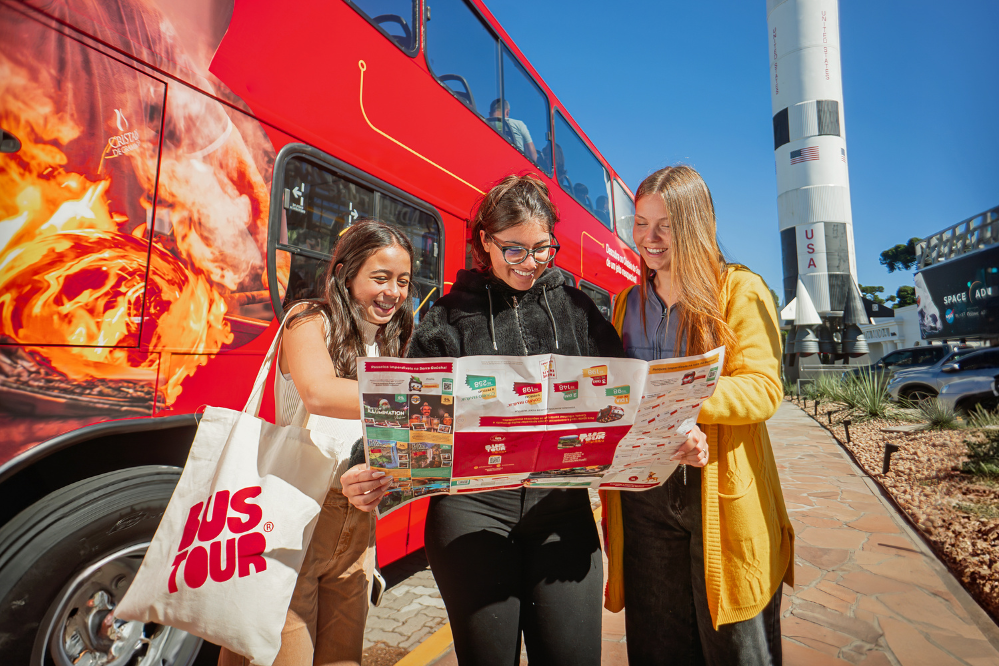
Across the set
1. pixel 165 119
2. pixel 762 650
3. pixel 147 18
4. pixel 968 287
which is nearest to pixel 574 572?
pixel 762 650

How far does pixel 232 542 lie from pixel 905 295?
76.5 metres

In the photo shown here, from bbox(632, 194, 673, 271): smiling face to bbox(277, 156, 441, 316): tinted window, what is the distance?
3.17ft

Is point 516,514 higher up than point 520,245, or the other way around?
point 520,245

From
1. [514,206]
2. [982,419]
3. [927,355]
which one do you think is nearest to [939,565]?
[514,206]

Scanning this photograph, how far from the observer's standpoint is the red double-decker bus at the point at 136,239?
4.97 feet

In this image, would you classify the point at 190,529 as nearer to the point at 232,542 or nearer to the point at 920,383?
the point at 232,542

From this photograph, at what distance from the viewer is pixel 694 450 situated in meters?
1.26

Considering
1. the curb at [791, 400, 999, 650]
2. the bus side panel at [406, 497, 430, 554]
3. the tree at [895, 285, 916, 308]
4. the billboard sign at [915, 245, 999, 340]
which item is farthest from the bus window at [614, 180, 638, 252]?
the tree at [895, 285, 916, 308]

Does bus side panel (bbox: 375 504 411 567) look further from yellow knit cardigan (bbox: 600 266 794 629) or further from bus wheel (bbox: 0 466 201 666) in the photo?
yellow knit cardigan (bbox: 600 266 794 629)

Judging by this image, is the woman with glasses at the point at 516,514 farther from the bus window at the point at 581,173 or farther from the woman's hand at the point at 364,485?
the bus window at the point at 581,173

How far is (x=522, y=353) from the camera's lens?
1.45 metres

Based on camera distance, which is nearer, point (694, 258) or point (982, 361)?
point (694, 258)

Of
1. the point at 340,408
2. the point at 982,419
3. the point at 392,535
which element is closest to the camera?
the point at 340,408

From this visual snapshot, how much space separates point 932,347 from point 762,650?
57.8 ft
